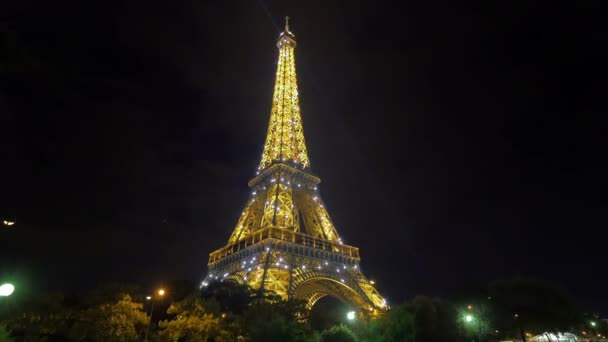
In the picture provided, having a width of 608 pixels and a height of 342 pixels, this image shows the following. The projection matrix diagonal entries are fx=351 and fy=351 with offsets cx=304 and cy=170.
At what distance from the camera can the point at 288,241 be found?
3300 centimetres

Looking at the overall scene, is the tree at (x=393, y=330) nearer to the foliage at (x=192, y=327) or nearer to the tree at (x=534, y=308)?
the foliage at (x=192, y=327)

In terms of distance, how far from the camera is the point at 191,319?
1775 cm

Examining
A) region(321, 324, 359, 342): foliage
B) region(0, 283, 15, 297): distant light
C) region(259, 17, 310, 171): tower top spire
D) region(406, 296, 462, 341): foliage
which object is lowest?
region(0, 283, 15, 297): distant light

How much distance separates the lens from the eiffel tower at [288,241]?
103ft

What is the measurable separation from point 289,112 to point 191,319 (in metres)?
32.9

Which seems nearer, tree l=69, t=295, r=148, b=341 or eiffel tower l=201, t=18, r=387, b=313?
tree l=69, t=295, r=148, b=341

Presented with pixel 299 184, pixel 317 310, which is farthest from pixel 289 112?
pixel 317 310

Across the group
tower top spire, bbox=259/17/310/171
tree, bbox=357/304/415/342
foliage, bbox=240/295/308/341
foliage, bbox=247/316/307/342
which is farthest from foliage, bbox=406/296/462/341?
tower top spire, bbox=259/17/310/171

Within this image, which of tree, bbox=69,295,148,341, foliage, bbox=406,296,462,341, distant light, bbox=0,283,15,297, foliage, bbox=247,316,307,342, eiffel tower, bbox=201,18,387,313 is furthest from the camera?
eiffel tower, bbox=201,18,387,313

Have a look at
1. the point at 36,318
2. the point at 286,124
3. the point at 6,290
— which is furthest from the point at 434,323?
the point at 286,124

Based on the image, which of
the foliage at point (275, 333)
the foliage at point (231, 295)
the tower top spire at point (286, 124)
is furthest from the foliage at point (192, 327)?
the tower top spire at point (286, 124)

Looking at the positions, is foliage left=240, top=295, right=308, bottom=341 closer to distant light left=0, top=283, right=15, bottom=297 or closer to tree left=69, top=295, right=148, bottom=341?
tree left=69, top=295, right=148, bottom=341

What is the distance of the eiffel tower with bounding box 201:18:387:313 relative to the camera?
103 ft

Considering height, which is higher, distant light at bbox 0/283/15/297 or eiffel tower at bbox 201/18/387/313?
eiffel tower at bbox 201/18/387/313
